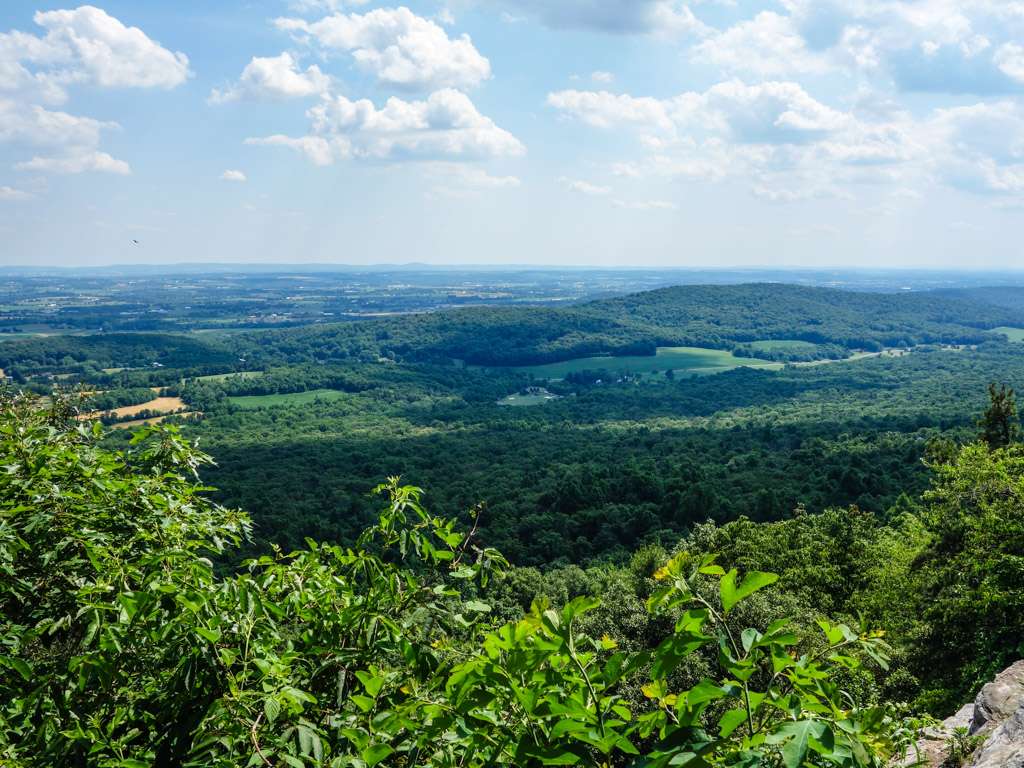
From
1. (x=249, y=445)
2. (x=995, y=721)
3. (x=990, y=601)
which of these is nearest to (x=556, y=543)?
(x=990, y=601)

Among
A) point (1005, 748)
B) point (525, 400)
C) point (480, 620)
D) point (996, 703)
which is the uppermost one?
point (480, 620)

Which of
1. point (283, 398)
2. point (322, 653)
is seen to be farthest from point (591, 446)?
point (322, 653)

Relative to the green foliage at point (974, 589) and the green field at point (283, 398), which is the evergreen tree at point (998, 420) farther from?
the green field at point (283, 398)

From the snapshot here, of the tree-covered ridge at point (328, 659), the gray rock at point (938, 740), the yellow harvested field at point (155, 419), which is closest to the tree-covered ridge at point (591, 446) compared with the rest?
the yellow harvested field at point (155, 419)

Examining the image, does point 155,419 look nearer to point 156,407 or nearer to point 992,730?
point 156,407

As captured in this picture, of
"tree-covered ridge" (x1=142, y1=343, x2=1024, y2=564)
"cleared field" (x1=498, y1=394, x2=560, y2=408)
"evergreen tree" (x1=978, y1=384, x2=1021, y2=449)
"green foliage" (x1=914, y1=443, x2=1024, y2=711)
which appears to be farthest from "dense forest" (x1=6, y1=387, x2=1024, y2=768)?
"cleared field" (x1=498, y1=394, x2=560, y2=408)

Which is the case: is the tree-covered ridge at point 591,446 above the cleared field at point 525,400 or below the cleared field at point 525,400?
above

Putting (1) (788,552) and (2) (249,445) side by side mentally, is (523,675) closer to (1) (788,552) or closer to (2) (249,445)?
(1) (788,552)
